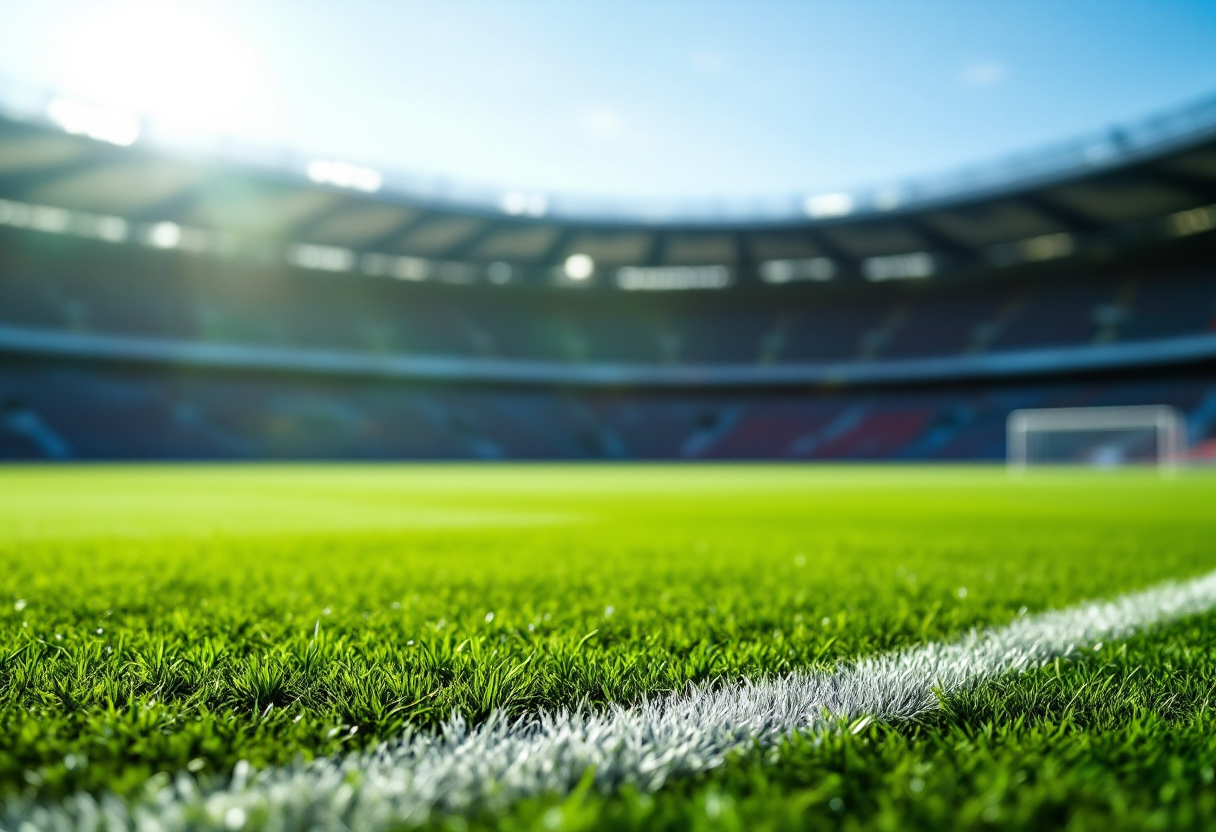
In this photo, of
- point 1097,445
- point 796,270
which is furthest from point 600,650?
point 796,270

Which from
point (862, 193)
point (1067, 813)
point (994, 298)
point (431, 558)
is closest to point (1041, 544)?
point (431, 558)

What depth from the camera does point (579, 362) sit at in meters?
36.9

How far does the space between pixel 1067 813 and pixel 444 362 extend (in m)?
34.8

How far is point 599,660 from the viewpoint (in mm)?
1447

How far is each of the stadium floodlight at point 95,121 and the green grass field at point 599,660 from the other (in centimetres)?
2377

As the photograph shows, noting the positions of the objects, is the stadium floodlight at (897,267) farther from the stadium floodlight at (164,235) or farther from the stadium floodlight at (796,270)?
the stadium floodlight at (164,235)

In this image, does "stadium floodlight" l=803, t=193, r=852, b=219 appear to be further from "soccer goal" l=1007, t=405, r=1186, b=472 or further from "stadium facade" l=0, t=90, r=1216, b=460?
"soccer goal" l=1007, t=405, r=1186, b=472

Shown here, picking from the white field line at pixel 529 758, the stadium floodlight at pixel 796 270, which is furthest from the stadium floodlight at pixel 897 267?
the white field line at pixel 529 758

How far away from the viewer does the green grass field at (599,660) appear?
0.85m

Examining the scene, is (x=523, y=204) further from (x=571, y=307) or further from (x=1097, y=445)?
(x=1097, y=445)

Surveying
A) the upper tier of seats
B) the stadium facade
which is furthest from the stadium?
the upper tier of seats

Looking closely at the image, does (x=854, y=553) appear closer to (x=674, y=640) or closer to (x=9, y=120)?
(x=674, y=640)

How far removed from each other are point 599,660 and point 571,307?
3859 cm

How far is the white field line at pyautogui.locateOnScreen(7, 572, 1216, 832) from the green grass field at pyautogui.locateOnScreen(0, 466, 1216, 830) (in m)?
0.05
